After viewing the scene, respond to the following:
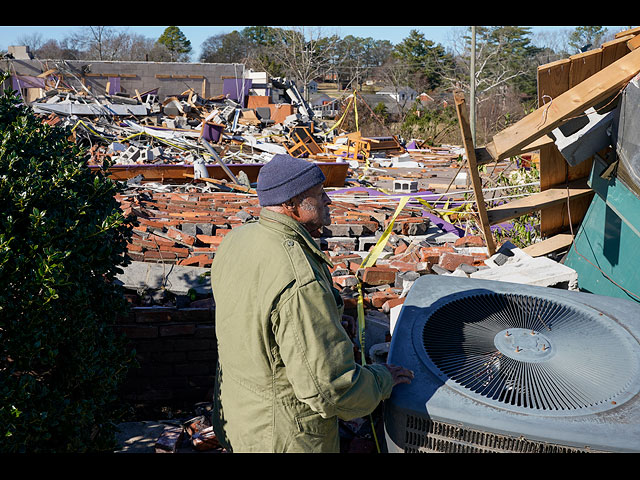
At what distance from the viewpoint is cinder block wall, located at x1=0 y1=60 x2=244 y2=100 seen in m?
24.9

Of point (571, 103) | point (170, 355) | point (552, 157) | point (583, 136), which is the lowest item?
point (170, 355)

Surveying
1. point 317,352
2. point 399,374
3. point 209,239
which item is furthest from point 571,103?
point 209,239

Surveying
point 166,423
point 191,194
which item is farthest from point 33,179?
point 191,194

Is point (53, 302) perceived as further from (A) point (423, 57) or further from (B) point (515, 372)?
(A) point (423, 57)

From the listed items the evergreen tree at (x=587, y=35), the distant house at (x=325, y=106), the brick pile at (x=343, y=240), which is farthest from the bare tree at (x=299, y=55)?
the brick pile at (x=343, y=240)

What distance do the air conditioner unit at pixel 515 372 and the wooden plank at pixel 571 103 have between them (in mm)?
1243

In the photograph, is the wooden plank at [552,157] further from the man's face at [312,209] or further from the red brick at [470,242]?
the man's face at [312,209]

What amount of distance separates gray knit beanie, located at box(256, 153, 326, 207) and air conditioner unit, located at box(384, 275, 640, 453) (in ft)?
2.61

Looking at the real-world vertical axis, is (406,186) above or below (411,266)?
above

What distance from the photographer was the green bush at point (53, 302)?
217 centimetres

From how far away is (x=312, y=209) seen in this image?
6.73 ft

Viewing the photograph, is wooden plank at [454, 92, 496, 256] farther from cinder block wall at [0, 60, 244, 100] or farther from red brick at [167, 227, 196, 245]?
cinder block wall at [0, 60, 244, 100]

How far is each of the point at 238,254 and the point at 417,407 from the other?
865 millimetres

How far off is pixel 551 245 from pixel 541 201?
1.78ft
